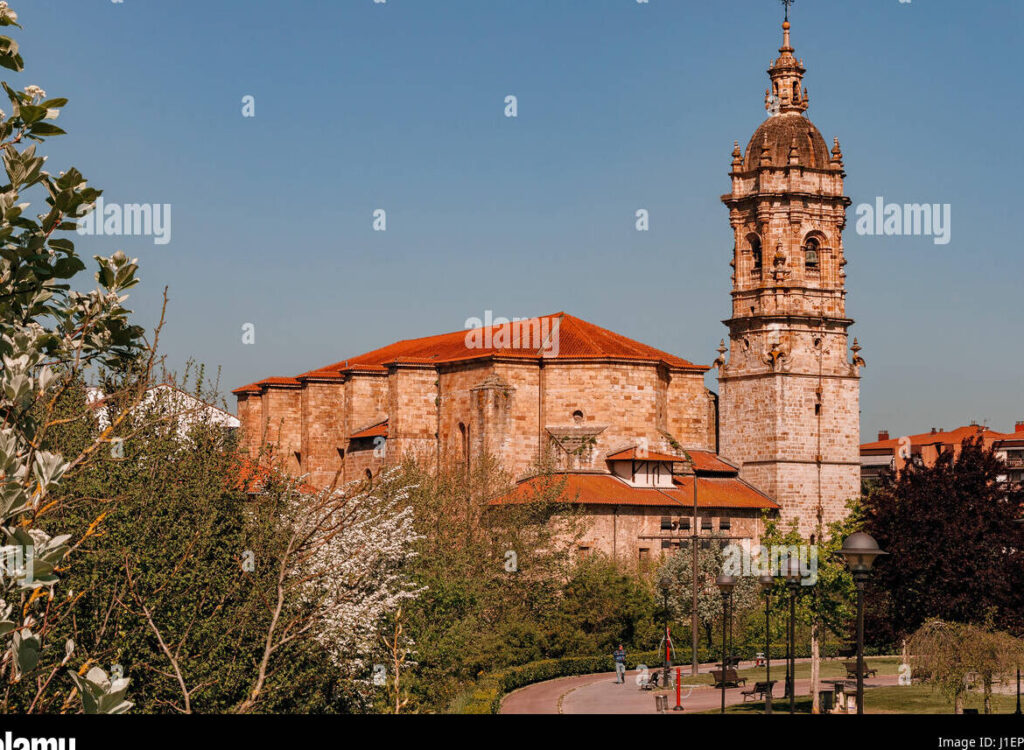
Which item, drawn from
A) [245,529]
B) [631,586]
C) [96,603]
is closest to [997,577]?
[631,586]

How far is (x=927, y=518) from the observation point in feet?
151

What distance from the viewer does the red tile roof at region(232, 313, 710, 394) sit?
6725 cm

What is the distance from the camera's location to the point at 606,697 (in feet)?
127

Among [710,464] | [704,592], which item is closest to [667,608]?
[704,592]

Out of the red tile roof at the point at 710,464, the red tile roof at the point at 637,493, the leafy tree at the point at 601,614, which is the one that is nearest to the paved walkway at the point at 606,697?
the leafy tree at the point at 601,614

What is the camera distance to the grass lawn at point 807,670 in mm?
43594

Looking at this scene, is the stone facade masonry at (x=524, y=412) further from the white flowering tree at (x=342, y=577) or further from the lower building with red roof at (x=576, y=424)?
the white flowering tree at (x=342, y=577)

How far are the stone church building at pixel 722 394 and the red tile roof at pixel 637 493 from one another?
16cm

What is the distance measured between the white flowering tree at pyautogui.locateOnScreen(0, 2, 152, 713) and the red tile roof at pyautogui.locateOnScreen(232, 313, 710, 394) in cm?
5960

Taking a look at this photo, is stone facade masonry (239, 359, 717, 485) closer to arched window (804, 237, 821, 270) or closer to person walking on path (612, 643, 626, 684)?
arched window (804, 237, 821, 270)

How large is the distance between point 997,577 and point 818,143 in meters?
32.9

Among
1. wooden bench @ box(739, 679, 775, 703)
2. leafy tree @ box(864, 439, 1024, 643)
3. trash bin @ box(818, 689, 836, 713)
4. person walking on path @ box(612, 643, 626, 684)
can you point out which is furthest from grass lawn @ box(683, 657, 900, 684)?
trash bin @ box(818, 689, 836, 713)

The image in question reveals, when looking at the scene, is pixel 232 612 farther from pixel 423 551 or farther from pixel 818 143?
pixel 818 143

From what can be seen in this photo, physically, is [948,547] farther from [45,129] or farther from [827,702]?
[45,129]
